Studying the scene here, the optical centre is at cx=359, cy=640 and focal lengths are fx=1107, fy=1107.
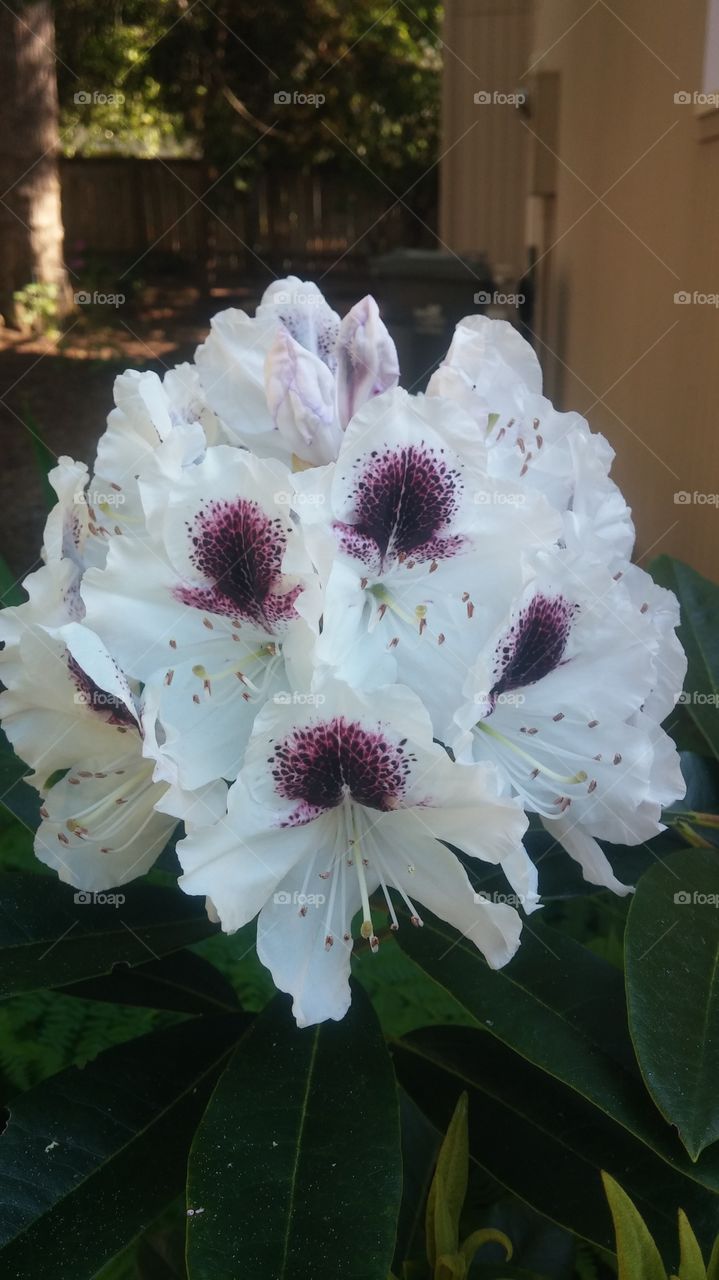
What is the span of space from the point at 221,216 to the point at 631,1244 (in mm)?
Result: 10422

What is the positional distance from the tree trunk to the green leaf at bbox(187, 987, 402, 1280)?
569cm

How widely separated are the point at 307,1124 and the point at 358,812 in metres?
0.23

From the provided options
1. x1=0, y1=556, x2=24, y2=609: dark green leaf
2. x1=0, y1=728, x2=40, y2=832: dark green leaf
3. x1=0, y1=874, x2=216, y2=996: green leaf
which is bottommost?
x1=0, y1=874, x2=216, y2=996: green leaf

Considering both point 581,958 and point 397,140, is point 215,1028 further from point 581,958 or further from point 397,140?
point 397,140

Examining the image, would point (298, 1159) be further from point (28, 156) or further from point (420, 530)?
point (28, 156)

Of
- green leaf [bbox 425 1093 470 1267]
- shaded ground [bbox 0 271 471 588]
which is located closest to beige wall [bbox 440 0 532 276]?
shaded ground [bbox 0 271 471 588]

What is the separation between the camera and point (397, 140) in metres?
9.85

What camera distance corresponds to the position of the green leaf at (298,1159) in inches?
26.5

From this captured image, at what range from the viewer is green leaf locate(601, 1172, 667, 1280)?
2.08 feet

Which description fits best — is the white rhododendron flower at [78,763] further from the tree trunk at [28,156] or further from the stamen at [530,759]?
the tree trunk at [28,156]

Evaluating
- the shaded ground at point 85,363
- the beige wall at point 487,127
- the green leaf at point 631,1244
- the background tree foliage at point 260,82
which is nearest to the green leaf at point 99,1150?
the green leaf at point 631,1244

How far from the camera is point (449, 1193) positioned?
74cm

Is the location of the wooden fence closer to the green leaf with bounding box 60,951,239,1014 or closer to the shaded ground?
the shaded ground

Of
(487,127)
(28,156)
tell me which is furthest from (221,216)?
(487,127)
